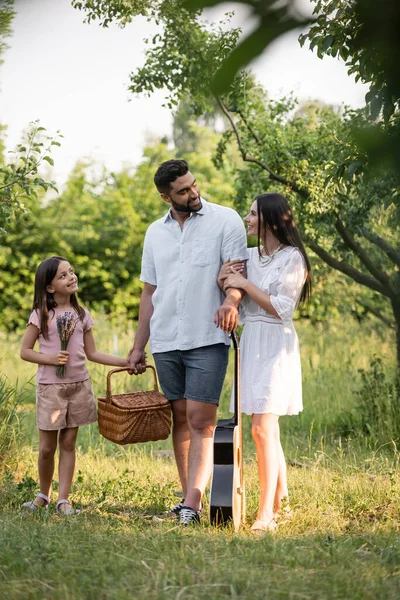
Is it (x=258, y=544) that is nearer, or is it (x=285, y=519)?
(x=258, y=544)

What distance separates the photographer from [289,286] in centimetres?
367

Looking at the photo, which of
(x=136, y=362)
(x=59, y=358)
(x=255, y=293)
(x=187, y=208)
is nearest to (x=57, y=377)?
(x=59, y=358)

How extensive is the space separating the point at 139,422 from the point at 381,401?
2.74 metres

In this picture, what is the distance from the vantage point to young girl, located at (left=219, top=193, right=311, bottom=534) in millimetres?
3656

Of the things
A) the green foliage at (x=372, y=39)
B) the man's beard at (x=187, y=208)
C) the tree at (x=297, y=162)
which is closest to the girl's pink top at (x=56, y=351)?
the man's beard at (x=187, y=208)

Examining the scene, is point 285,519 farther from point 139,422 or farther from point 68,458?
point 68,458

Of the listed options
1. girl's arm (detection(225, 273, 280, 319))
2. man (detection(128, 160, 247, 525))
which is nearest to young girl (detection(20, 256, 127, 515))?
man (detection(128, 160, 247, 525))

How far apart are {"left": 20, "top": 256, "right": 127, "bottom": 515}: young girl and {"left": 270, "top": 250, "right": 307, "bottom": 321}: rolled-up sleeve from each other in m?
0.92

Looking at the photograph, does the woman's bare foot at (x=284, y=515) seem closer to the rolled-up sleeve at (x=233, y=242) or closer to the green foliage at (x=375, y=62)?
the rolled-up sleeve at (x=233, y=242)

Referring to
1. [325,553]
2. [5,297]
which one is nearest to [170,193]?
[325,553]

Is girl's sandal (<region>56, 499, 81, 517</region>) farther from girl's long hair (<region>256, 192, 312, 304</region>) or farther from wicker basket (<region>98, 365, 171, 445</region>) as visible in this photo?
girl's long hair (<region>256, 192, 312, 304</region>)

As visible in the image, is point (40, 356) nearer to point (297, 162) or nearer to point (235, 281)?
point (235, 281)

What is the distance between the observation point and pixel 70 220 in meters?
12.6

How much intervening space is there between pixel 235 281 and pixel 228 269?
12 centimetres
